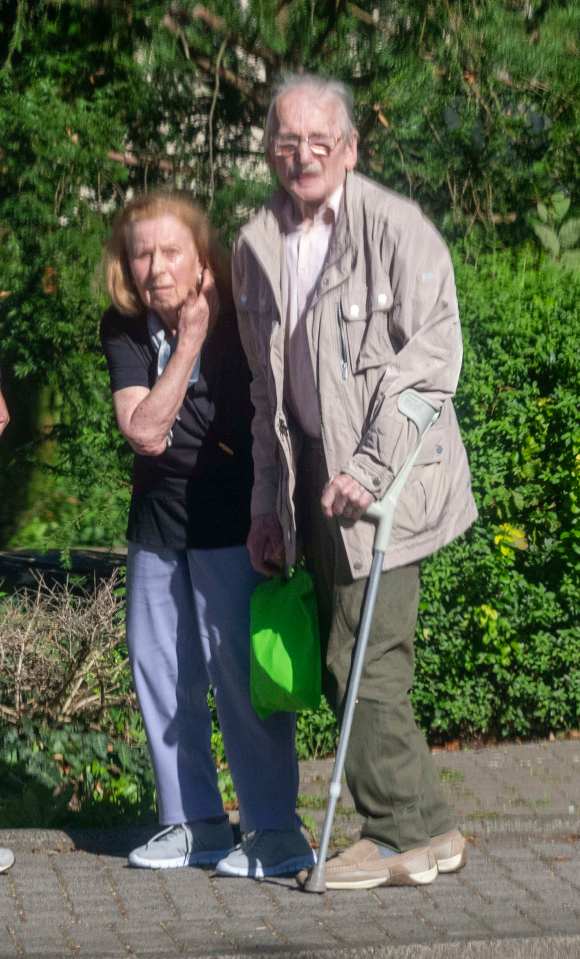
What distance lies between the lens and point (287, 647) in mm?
4285

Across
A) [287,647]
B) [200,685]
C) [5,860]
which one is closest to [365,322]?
[287,647]

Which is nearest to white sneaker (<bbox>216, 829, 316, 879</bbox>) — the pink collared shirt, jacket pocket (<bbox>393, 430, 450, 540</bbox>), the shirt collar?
jacket pocket (<bbox>393, 430, 450, 540</bbox>)

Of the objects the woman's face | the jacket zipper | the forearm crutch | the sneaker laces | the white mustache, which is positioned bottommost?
the sneaker laces

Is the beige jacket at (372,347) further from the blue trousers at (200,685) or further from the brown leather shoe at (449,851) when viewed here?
the brown leather shoe at (449,851)

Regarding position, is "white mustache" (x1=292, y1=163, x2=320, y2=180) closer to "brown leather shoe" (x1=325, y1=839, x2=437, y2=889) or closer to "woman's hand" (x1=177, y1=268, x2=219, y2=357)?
"woman's hand" (x1=177, y1=268, x2=219, y2=357)

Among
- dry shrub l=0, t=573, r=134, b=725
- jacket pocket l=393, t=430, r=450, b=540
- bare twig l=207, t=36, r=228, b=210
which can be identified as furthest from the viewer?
bare twig l=207, t=36, r=228, b=210

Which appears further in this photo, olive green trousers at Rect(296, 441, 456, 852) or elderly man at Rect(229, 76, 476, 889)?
olive green trousers at Rect(296, 441, 456, 852)

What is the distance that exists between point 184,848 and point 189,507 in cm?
102

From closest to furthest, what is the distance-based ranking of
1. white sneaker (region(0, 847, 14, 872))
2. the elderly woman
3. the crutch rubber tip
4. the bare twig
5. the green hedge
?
the crutch rubber tip, the elderly woman, white sneaker (region(0, 847, 14, 872)), the green hedge, the bare twig

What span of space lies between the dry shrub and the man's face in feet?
6.79

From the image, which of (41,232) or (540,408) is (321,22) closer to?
(41,232)

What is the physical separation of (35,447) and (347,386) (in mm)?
2757

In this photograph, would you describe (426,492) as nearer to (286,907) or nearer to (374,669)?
(374,669)

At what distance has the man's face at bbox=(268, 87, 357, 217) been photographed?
4.15 metres
